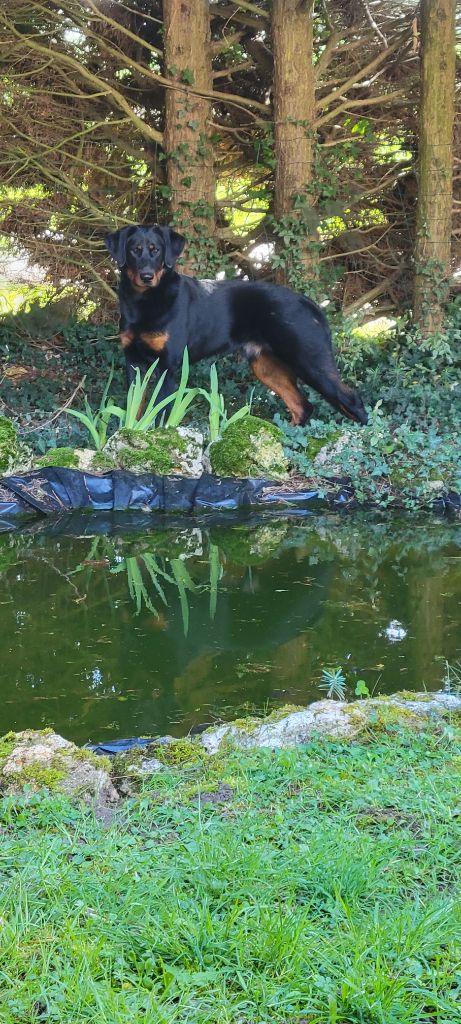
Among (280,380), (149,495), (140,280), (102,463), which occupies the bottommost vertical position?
(149,495)

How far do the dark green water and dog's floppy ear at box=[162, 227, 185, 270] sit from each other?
209cm

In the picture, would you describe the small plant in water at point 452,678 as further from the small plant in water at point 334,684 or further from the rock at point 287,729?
the rock at point 287,729

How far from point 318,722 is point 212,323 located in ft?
15.3

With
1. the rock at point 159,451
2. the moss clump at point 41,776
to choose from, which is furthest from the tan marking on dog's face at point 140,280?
the moss clump at point 41,776

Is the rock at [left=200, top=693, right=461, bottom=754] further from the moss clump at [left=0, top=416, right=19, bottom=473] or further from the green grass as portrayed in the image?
the moss clump at [left=0, top=416, right=19, bottom=473]

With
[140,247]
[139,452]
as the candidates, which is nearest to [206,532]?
[139,452]

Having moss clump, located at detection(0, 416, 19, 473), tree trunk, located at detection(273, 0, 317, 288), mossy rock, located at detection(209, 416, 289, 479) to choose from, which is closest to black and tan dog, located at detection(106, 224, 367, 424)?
mossy rock, located at detection(209, 416, 289, 479)

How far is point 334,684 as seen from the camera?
3283mm

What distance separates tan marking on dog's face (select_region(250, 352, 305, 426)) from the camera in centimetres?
735

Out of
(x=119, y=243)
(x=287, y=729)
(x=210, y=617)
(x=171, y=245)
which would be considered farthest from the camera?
(x=171, y=245)

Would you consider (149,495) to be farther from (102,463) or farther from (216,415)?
(216,415)

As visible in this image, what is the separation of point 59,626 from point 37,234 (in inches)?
252

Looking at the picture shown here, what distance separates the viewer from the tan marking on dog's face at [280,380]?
7.35 m

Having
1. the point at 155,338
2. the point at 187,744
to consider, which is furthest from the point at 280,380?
the point at 187,744
